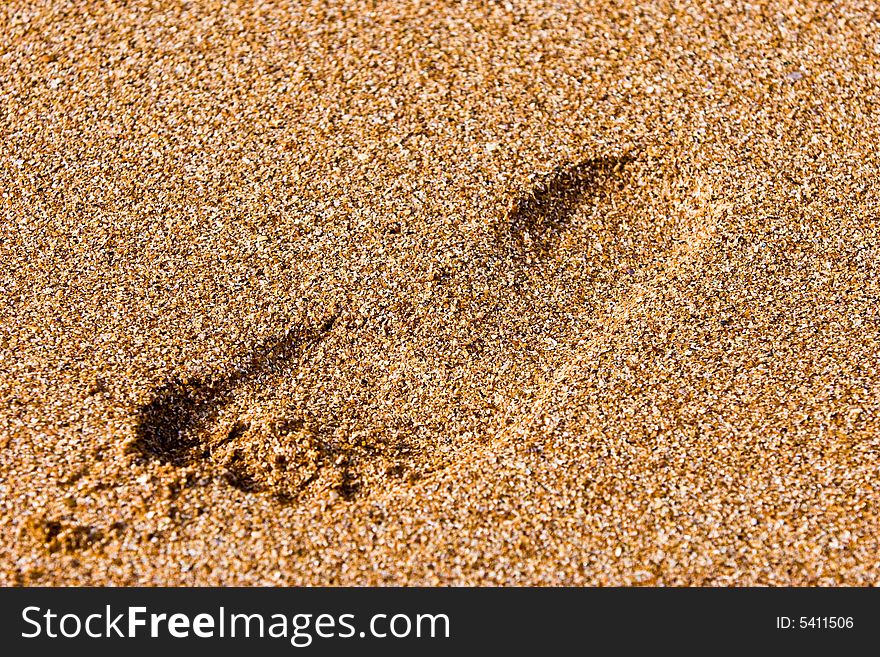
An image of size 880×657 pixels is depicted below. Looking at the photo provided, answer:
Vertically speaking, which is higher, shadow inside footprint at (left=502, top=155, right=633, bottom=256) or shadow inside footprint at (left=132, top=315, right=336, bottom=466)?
shadow inside footprint at (left=502, top=155, right=633, bottom=256)

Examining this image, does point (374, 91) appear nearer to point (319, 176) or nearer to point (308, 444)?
point (319, 176)

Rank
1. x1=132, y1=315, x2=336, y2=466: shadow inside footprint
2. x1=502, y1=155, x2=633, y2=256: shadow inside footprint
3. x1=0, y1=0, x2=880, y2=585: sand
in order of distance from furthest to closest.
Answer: x1=502, y1=155, x2=633, y2=256: shadow inside footprint < x1=132, y1=315, x2=336, y2=466: shadow inside footprint < x1=0, y1=0, x2=880, y2=585: sand

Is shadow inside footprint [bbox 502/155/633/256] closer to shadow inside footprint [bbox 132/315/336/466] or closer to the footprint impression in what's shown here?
the footprint impression

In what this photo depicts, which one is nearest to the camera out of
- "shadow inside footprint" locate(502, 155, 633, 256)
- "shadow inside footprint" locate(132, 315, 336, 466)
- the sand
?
the sand

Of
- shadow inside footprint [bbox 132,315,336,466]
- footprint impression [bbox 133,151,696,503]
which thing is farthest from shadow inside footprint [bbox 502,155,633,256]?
shadow inside footprint [bbox 132,315,336,466]

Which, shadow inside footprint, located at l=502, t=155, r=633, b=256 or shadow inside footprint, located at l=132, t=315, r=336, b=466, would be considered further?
shadow inside footprint, located at l=502, t=155, r=633, b=256

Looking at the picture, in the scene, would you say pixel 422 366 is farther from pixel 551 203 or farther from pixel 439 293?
pixel 551 203
